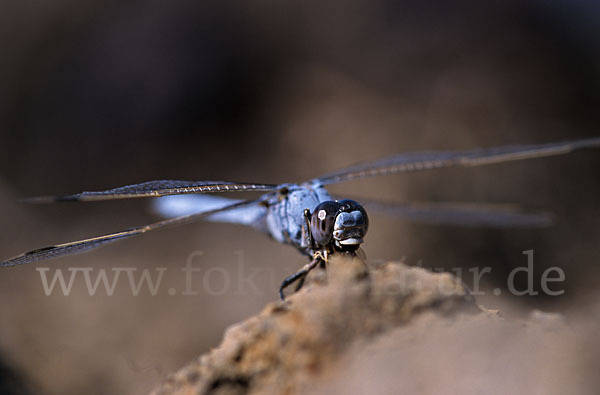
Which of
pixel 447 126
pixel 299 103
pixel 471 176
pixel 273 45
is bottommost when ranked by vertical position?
pixel 471 176

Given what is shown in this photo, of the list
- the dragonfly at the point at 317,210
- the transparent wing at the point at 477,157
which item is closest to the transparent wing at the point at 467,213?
the dragonfly at the point at 317,210

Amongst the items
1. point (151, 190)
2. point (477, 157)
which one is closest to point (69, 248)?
point (151, 190)

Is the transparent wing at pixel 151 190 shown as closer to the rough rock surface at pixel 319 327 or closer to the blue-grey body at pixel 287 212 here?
the blue-grey body at pixel 287 212

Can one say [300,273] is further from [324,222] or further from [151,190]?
[151,190]

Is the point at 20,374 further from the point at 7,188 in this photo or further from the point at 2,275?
the point at 7,188

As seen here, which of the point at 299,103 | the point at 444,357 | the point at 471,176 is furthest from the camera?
the point at 299,103

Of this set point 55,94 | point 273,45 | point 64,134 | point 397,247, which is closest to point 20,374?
point 64,134

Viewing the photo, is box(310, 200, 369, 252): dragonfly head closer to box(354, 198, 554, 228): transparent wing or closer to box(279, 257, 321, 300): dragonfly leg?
box(279, 257, 321, 300): dragonfly leg
